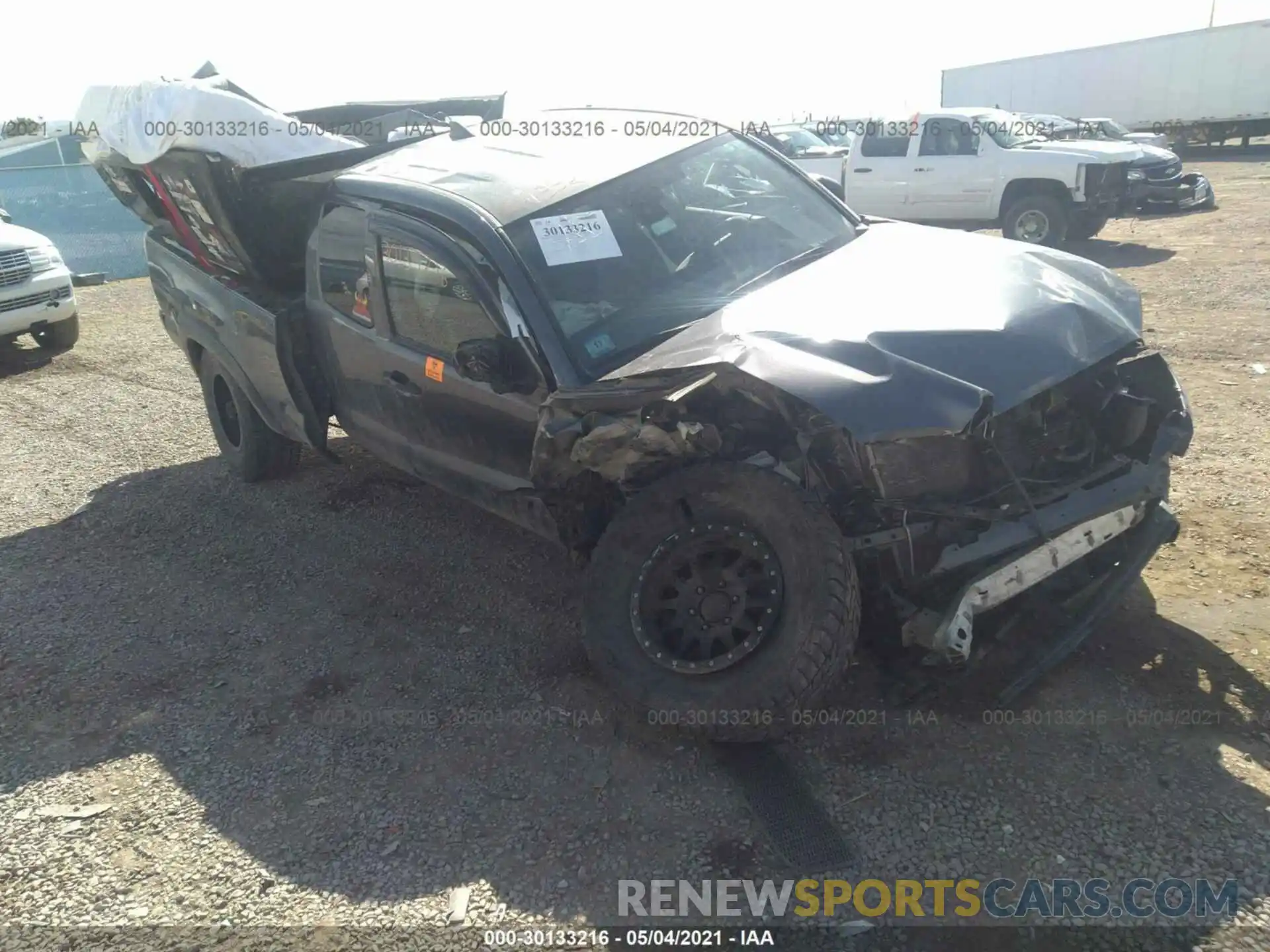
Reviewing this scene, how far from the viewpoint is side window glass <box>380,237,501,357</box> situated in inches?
141

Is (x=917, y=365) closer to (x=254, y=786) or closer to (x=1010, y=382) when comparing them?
(x=1010, y=382)

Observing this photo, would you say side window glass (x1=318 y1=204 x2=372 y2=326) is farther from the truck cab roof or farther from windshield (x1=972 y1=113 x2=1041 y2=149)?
windshield (x1=972 y1=113 x2=1041 y2=149)

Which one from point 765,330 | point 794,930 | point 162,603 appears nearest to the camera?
point 794,930

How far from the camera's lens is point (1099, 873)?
249cm

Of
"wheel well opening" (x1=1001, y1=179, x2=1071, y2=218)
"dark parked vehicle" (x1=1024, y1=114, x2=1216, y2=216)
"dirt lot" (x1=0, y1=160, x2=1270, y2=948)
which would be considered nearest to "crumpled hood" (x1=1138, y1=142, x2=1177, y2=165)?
"dark parked vehicle" (x1=1024, y1=114, x2=1216, y2=216)

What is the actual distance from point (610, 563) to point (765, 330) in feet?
3.04

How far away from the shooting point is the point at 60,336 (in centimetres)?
952

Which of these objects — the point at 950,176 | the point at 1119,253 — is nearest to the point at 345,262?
the point at 950,176

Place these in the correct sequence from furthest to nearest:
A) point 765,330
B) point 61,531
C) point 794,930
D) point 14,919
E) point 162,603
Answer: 1. point 61,531
2. point 162,603
3. point 765,330
4. point 14,919
5. point 794,930

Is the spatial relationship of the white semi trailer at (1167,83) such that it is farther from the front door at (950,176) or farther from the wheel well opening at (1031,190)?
the wheel well opening at (1031,190)

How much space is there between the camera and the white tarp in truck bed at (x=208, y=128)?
449 cm

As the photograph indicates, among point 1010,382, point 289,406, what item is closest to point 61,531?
point 289,406

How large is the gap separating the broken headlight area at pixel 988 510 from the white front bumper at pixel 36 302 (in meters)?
9.07

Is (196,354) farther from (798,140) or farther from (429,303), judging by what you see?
(798,140)
